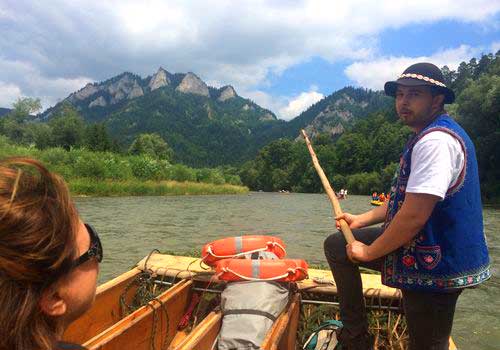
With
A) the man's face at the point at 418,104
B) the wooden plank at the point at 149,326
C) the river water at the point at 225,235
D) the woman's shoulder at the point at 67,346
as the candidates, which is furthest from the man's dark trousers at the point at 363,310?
the river water at the point at 225,235

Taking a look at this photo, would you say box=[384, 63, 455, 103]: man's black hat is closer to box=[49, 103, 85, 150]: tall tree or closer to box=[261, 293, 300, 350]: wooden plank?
box=[261, 293, 300, 350]: wooden plank

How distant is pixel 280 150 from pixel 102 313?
97.9m

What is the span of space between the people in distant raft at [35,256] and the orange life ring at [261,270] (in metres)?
2.47

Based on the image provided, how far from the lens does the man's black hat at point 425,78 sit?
2.41 meters

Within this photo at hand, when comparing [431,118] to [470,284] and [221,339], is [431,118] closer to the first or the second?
[470,284]

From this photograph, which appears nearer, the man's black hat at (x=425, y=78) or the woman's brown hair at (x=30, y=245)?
the woman's brown hair at (x=30, y=245)

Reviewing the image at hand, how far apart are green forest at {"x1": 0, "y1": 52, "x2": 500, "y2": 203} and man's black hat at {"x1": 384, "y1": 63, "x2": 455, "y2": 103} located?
1171 inches

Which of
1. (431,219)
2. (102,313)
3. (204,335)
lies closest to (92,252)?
(431,219)

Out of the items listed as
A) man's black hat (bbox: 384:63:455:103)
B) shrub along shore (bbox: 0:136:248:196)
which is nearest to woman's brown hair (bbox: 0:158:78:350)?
man's black hat (bbox: 384:63:455:103)

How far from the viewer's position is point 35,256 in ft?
2.86

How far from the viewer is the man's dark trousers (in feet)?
7.60

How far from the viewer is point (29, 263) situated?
873 millimetres

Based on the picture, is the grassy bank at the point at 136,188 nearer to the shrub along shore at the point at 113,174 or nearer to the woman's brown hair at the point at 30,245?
the shrub along shore at the point at 113,174

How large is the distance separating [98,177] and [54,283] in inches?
1299
